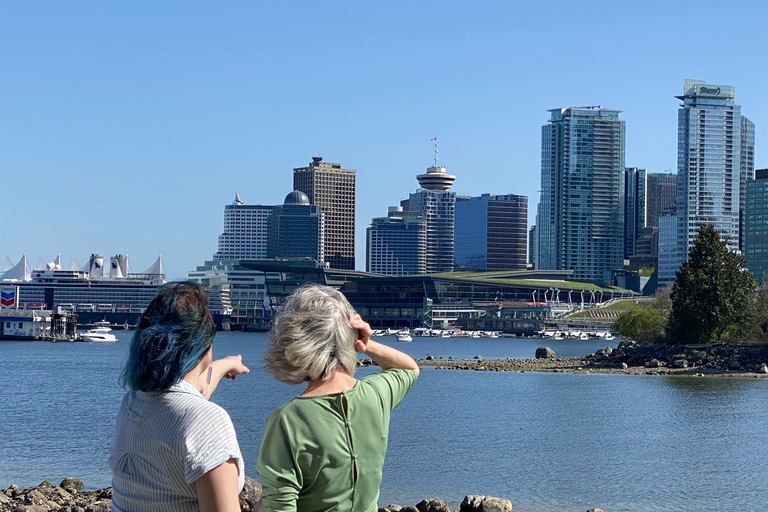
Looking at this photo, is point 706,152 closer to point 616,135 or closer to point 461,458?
point 616,135

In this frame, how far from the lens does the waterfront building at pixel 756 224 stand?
161m

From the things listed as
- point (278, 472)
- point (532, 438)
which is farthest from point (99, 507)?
point (532, 438)

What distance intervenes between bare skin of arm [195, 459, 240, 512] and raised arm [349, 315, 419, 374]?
58cm

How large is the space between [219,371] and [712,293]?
169 feet

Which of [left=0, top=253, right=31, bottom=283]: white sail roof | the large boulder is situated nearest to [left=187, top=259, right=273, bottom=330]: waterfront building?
[left=0, top=253, right=31, bottom=283]: white sail roof

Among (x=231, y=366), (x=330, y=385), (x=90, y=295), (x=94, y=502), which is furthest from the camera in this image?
(x=90, y=295)

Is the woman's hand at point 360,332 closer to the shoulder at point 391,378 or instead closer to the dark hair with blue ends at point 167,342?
the shoulder at point 391,378

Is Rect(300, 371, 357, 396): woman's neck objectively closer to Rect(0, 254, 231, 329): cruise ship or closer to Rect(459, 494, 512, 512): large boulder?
Rect(459, 494, 512, 512): large boulder

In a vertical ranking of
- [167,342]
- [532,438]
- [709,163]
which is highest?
[709,163]

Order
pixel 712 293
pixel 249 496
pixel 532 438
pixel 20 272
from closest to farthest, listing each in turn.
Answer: pixel 249 496 < pixel 532 438 < pixel 712 293 < pixel 20 272

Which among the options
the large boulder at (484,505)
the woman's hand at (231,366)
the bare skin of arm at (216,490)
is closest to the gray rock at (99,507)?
the large boulder at (484,505)

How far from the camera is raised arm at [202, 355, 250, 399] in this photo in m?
3.42

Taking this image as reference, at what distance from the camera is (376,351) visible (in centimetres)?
340

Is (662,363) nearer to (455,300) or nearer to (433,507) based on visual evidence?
(433,507)
